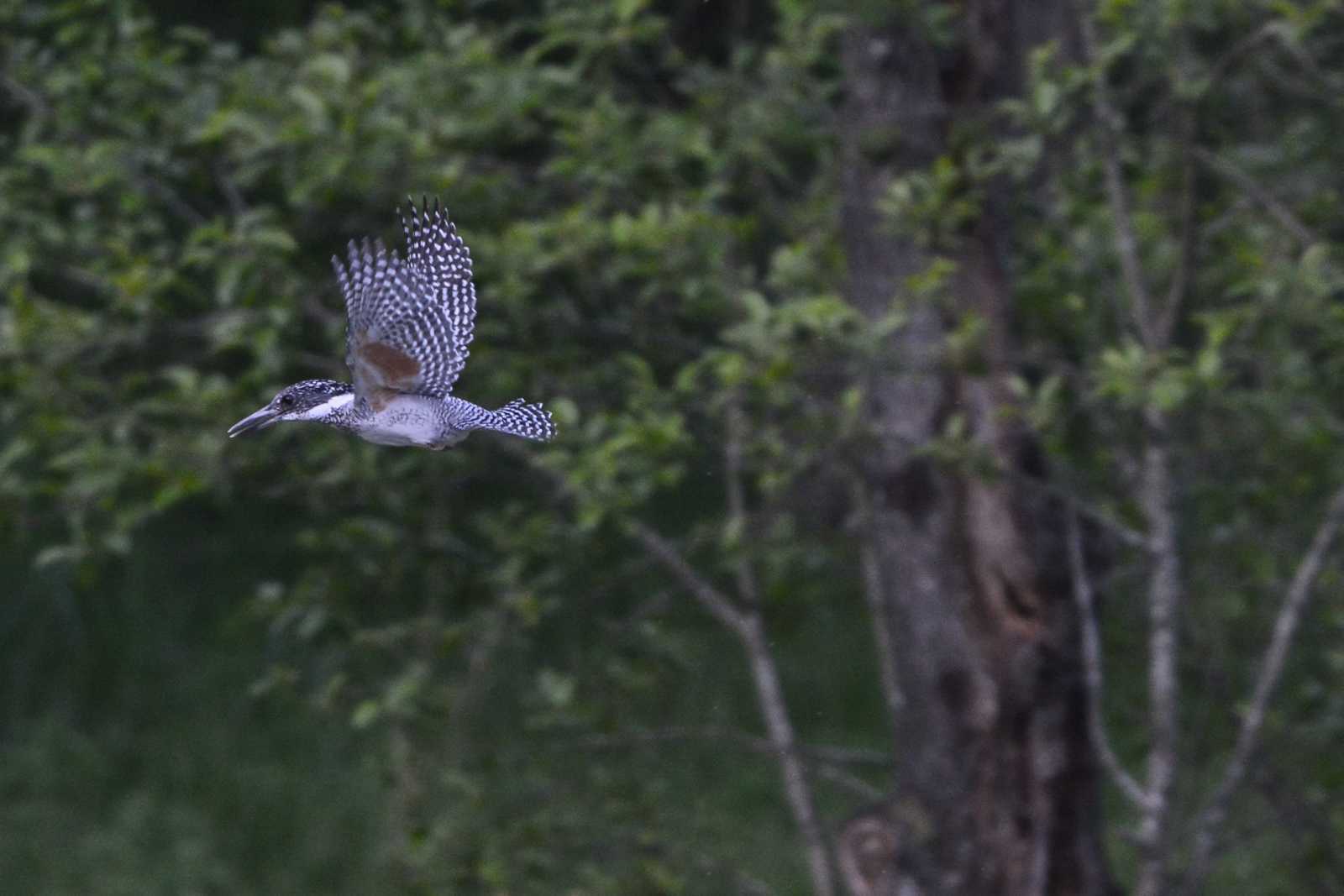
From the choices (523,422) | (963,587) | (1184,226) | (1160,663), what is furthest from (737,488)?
(523,422)

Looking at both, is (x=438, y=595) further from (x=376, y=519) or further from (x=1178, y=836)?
(x=1178, y=836)

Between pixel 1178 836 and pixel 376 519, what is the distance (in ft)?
6.29

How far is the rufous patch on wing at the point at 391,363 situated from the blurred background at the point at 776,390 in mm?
1078

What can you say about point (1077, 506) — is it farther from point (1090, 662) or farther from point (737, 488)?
point (737, 488)

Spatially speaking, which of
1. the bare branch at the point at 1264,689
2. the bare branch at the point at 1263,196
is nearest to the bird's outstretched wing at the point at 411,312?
the bare branch at the point at 1263,196

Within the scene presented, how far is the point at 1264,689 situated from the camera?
4168 millimetres

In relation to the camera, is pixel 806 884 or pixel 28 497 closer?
pixel 28 497

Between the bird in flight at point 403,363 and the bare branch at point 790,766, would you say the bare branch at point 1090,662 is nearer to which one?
the bare branch at point 790,766

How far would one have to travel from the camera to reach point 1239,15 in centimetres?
417

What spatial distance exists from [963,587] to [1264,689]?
671 millimetres

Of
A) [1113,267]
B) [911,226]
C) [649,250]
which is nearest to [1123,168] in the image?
[1113,267]

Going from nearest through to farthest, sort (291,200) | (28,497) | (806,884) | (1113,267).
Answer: (291,200) → (28,497) → (1113,267) → (806,884)

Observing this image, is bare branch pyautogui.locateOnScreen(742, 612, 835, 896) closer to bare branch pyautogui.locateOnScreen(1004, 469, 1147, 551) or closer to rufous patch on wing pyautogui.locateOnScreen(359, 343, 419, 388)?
bare branch pyautogui.locateOnScreen(1004, 469, 1147, 551)

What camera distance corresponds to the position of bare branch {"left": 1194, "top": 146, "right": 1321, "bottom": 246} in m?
3.97
